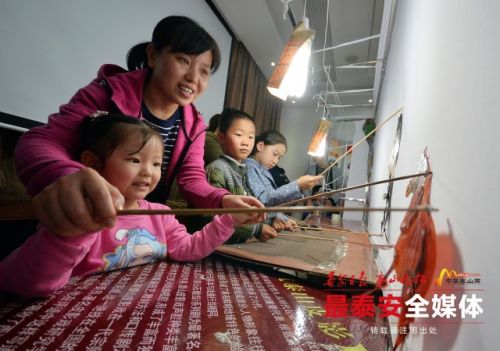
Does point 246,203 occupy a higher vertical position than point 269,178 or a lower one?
lower

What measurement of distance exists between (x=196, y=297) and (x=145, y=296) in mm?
97

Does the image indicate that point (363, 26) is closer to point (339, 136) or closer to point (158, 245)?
point (339, 136)

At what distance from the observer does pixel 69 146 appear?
0.66 meters

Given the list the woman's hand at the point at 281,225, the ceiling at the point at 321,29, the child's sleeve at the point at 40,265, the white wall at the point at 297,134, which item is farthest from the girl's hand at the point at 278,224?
the white wall at the point at 297,134

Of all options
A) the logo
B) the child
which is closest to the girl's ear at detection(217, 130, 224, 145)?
the child

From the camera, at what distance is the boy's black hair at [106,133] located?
66 cm

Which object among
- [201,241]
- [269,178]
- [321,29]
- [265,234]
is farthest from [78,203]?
[321,29]

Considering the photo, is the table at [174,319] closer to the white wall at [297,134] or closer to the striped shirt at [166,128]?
the striped shirt at [166,128]

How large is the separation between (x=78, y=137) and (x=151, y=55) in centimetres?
39

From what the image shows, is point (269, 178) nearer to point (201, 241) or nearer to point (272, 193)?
point (272, 193)

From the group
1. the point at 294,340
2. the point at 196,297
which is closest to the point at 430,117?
the point at 294,340

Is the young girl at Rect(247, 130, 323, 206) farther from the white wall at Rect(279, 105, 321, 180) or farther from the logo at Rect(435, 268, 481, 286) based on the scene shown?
the white wall at Rect(279, 105, 321, 180)

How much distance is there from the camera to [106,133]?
660 mm

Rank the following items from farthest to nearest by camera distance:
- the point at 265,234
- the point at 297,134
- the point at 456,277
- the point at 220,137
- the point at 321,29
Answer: the point at 297,134, the point at 321,29, the point at 220,137, the point at 265,234, the point at 456,277
